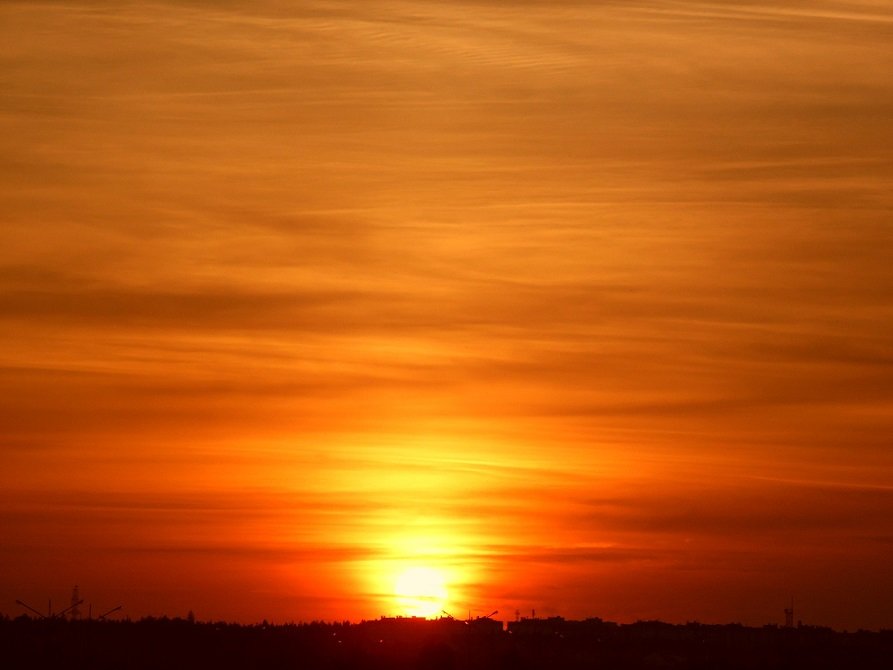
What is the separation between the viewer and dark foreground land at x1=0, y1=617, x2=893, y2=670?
78.1m

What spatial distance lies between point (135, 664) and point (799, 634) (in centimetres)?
8429

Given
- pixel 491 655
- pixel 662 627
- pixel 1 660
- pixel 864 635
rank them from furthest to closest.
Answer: pixel 662 627 → pixel 864 635 → pixel 491 655 → pixel 1 660

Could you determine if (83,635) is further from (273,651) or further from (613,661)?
(613,661)

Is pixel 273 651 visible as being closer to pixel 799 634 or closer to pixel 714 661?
pixel 714 661

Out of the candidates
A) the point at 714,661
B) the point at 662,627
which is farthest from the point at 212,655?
the point at 662,627

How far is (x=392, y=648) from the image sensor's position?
9006 cm

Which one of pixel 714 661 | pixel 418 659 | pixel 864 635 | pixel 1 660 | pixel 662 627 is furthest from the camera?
pixel 662 627

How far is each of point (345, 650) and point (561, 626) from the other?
234 ft

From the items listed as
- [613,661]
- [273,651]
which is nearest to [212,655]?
[273,651]

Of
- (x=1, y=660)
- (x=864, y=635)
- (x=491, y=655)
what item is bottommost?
(x=1, y=660)

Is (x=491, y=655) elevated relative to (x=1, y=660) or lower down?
elevated

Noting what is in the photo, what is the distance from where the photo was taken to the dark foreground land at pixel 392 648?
3076 inches

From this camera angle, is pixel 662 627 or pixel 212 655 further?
pixel 662 627

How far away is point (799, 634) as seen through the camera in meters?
144
